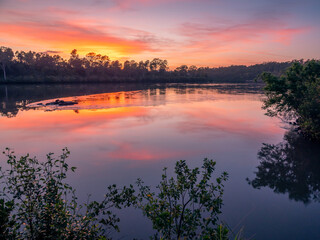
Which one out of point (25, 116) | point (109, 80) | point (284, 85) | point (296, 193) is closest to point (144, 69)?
point (109, 80)

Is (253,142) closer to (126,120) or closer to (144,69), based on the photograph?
(126,120)

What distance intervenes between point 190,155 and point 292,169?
22.8 feet

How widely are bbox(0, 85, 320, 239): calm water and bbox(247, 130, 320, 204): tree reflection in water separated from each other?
0.18 ft

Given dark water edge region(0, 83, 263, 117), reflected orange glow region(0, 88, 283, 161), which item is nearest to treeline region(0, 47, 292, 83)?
dark water edge region(0, 83, 263, 117)

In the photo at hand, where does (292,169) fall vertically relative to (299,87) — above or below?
below

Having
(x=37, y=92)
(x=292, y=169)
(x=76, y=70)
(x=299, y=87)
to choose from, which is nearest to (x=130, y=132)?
(x=292, y=169)

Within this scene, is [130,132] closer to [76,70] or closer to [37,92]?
[37,92]

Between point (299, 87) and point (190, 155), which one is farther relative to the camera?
point (299, 87)

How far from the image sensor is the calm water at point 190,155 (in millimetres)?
9547

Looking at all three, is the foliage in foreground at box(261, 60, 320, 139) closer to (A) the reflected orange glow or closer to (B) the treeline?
(A) the reflected orange glow

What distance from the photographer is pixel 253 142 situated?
2016cm

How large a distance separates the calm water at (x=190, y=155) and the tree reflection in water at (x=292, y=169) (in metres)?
0.06

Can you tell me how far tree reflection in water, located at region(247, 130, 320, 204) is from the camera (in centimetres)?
1211

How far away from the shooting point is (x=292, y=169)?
1469 centimetres
